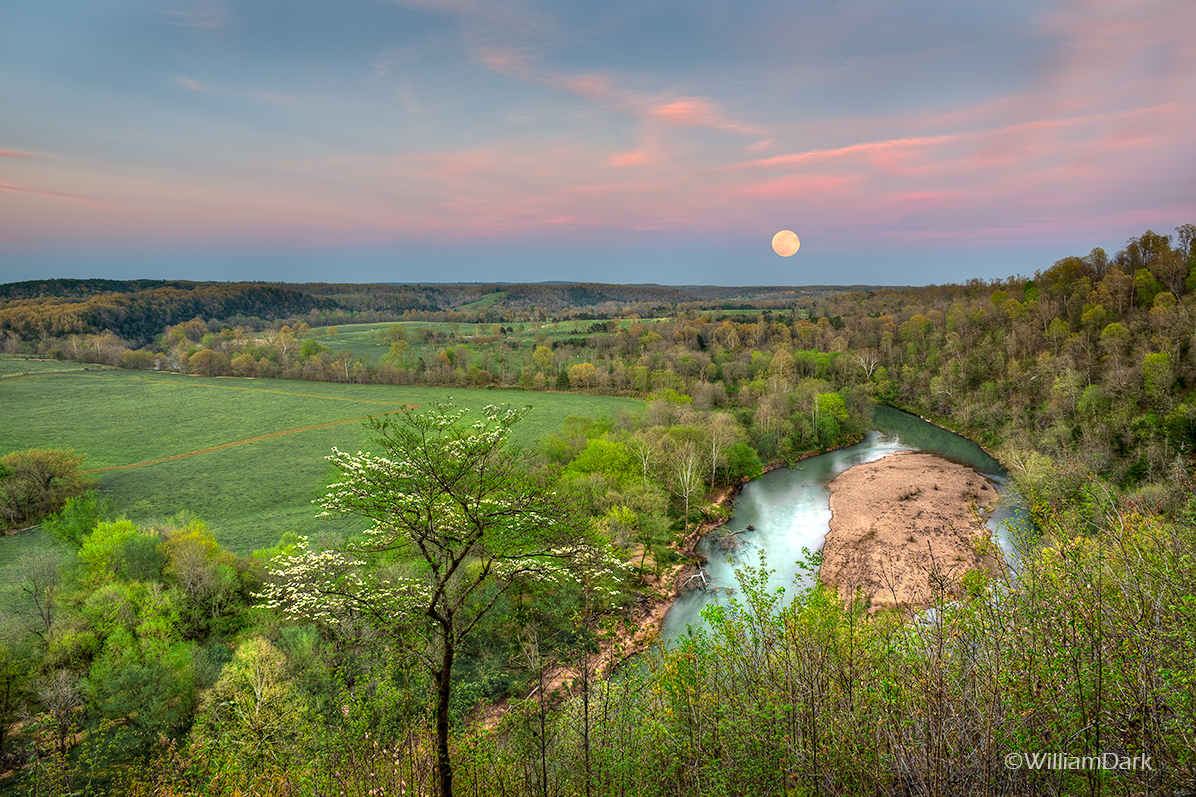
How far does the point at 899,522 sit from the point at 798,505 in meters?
8.08

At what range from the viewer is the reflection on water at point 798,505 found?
1184 inches

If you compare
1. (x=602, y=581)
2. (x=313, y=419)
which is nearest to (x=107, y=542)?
(x=602, y=581)

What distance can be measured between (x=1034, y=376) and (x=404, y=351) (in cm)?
9867

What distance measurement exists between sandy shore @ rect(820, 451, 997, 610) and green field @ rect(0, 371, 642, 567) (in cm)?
3122

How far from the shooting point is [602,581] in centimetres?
2058

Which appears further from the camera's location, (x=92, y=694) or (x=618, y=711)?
(x=92, y=694)

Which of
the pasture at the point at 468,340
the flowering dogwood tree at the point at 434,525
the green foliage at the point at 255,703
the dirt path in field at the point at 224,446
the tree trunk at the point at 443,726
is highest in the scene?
the pasture at the point at 468,340

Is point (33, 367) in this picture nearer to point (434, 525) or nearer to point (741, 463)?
point (741, 463)

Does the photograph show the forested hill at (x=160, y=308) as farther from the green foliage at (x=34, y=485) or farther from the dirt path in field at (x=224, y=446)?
the green foliage at (x=34, y=485)

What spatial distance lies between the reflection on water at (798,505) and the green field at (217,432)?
23.2m

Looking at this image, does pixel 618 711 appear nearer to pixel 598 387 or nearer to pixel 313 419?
pixel 313 419

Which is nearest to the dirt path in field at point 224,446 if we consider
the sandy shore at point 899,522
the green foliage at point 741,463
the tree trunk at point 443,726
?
the green foliage at point 741,463

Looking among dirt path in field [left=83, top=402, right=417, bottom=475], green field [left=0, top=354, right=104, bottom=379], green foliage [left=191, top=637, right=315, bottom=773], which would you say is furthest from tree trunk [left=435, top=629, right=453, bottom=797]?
green field [left=0, top=354, right=104, bottom=379]

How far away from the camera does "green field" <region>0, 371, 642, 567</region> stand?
39156mm
